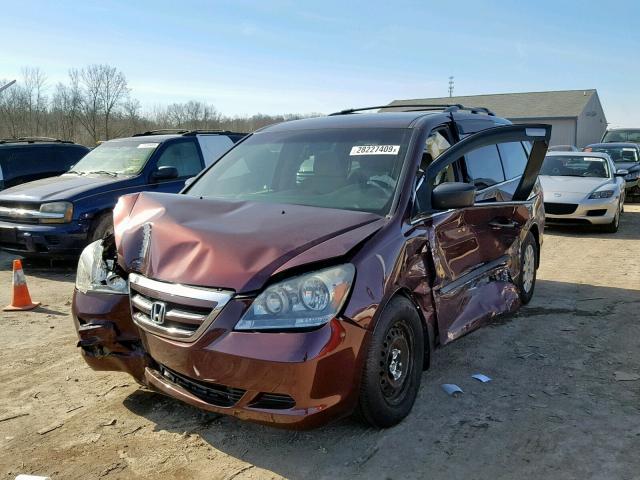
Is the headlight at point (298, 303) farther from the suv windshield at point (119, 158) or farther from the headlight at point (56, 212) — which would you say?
the suv windshield at point (119, 158)

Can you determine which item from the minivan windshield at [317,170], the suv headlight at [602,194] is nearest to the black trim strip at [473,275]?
the minivan windshield at [317,170]

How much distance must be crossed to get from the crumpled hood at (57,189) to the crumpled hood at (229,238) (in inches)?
175

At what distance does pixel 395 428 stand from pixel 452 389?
2.33 ft

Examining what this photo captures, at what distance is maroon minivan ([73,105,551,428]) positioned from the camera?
2697 millimetres

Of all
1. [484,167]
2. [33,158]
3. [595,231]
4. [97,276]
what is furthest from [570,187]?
[33,158]

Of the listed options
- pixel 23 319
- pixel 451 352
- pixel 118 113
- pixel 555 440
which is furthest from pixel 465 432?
pixel 118 113

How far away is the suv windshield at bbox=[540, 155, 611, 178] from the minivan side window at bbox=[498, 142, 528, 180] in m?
6.78

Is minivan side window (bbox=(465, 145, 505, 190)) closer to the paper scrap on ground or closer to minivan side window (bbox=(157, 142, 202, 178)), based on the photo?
the paper scrap on ground

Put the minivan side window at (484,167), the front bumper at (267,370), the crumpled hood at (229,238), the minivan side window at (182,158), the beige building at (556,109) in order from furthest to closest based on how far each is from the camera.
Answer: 1. the beige building at (556,109)
2. the minivan side window at (182,158)
3. the minivan side window at (484,167)
4. the crumpled hood at (229,238)
5. the front bumper at (267,370)

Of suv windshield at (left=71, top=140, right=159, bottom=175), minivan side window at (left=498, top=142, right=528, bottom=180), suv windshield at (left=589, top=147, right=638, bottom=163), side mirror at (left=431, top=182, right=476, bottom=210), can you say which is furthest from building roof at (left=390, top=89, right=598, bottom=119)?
side mirror at (left=431, top=182, right=476, bottom=210)

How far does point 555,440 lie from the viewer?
314cm

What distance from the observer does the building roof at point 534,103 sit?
1916 inches

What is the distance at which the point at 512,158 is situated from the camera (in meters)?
5.53

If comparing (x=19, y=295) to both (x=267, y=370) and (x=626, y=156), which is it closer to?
(x=267, y=370)
